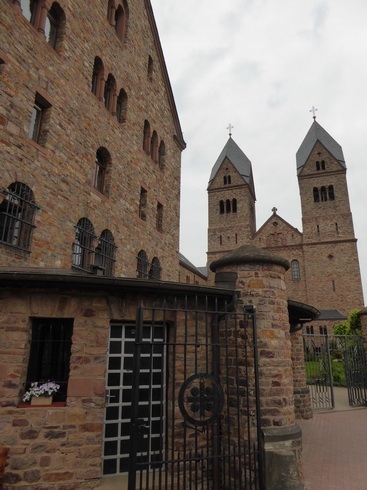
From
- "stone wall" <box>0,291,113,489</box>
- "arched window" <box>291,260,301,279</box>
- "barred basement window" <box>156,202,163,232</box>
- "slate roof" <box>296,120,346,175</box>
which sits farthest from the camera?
"slate roof" <box>296,120,346,175</box>

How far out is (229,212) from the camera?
45.1m

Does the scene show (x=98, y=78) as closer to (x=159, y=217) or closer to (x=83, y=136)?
(x=83, y=136)

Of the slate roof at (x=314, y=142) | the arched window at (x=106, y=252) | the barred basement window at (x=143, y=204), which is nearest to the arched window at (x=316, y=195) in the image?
the slate roof at (x=314, y=142)

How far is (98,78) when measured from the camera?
12039 millimetres

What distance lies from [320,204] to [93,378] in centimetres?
3938

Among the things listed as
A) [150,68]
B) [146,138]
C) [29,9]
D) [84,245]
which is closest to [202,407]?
[84,245]

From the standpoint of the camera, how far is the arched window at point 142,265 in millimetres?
13541

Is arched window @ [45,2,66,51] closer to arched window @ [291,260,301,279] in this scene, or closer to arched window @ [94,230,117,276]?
arched window @ [94,230,117,276]

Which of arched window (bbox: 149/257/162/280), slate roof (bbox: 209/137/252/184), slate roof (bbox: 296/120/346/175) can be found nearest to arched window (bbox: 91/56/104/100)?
arched window (bbox: 149/257/162/280)

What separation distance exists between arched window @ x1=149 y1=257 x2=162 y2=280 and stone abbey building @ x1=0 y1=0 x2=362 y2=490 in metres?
0.08

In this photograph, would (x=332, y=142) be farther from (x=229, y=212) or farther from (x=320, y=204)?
(x=229, y=212)

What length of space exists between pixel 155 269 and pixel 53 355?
8.73m

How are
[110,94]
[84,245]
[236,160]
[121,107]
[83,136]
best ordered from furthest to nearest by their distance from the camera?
[236,160] → [121,107] → [110,94] → [83,136] → [84,245]

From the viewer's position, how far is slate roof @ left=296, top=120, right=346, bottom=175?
42.3 metres
